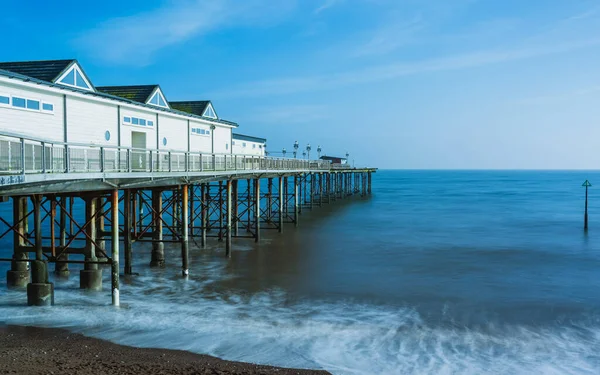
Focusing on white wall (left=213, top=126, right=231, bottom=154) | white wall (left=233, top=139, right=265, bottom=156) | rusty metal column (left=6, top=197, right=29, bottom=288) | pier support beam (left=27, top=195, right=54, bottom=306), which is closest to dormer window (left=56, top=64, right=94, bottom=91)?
rusty metal column (left=6, top=197, right=29, bottom=288)

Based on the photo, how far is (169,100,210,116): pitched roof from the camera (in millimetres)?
28466

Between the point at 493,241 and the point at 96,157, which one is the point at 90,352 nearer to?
the point at 96,157

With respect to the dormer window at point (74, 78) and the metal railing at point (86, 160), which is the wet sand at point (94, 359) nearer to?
the metal railing at point (86, 160)

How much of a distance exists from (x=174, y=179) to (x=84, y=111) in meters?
3.50

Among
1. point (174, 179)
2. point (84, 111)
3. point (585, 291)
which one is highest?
point (84, 111)

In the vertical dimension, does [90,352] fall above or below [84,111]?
below

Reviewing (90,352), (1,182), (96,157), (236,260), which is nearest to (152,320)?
(90,352)

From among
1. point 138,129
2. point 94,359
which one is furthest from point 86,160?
point 138,129

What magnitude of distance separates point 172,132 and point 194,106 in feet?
21.0

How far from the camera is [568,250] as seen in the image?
91.8ft

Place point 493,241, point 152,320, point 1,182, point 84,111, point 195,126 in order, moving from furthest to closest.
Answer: point 493,241 < point 195,126 < point 84,111 < point 152,320 < point 1,182

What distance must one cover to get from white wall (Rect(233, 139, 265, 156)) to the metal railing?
24.5 ft

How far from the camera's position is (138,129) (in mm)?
20297

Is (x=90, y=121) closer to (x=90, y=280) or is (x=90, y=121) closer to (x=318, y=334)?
(x=90, y=280)
